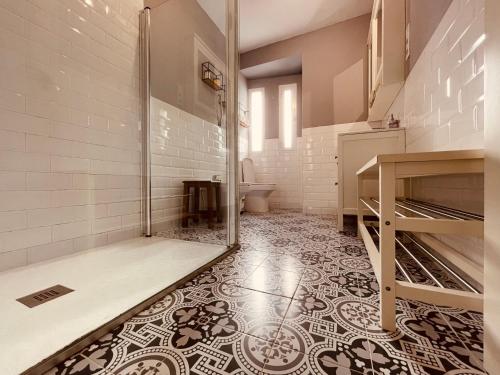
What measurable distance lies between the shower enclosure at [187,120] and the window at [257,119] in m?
1.72

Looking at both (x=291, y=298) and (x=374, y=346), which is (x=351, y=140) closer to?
(x=291, y=298)

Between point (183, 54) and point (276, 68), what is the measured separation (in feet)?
6.11

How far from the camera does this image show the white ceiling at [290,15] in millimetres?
2541

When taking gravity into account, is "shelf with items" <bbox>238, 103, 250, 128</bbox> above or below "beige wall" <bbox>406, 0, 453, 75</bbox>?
above

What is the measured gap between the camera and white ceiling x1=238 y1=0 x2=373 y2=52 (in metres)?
2.54

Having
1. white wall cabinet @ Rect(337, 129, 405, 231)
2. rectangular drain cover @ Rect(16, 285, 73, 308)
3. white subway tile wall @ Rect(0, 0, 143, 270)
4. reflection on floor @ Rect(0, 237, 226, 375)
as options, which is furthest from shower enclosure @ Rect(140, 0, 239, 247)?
white wall cabinet @ Rect(337, 129, 405, 231)

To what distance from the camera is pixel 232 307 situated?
0.79 m

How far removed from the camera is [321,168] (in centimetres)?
304

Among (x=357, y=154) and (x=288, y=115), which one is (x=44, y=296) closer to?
(x=357, y=154)

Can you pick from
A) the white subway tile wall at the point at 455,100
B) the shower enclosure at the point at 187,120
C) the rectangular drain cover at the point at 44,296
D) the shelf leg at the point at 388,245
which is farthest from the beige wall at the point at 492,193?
the rectangular drain cover at the point at 44,296

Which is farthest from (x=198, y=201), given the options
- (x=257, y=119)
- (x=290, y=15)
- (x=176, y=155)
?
(x=290, y=15)

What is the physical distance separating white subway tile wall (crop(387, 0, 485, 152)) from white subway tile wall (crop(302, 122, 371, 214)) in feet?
5.12

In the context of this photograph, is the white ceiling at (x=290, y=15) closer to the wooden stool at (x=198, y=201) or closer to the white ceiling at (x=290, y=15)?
the white ceiling at (x=290, y=15)

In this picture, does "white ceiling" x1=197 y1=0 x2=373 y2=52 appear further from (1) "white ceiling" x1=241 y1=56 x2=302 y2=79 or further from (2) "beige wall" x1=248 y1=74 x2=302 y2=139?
(2) "beige wall" x1=248 y1=74 x2=302 y2=139
